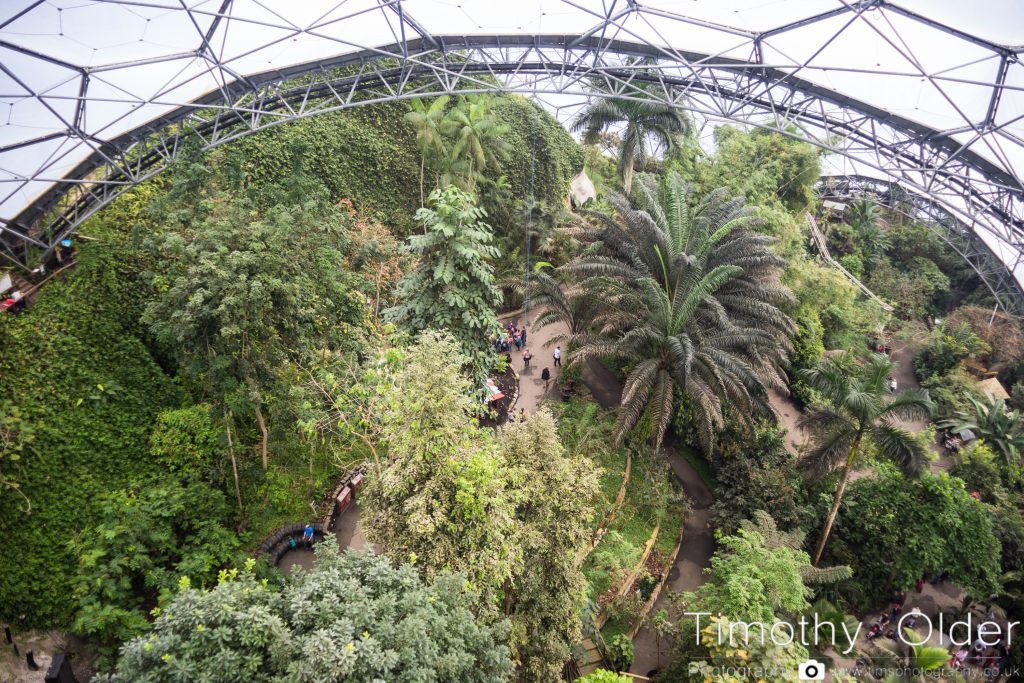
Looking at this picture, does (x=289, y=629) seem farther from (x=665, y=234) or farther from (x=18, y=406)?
(x=665, y=234)

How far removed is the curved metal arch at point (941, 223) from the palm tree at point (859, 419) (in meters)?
15.1

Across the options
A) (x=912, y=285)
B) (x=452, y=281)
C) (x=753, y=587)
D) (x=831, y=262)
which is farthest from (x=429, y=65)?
(x=912, y=285)

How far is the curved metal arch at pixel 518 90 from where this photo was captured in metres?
14.1

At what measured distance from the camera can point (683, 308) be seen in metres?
13.9

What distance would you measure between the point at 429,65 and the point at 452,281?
23.2 feet

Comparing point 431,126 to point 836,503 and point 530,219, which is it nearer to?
point 530,219

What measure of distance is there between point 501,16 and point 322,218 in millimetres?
8278

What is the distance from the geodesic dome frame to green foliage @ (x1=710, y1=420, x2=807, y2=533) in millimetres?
8428

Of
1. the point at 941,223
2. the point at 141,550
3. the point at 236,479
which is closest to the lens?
the point at 141,550

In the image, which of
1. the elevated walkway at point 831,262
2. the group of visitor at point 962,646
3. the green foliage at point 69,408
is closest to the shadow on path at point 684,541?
the group of visitor at point 962,646

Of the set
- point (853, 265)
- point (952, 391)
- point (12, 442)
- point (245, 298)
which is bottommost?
point (12, 442)

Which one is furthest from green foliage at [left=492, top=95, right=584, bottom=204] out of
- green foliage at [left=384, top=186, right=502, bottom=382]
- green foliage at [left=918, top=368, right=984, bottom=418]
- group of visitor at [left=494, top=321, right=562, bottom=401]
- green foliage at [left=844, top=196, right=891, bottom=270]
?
green foliage at [left=918, top=368, right=984, bottom=418]

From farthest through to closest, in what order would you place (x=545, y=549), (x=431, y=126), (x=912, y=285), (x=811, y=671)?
(x=912, y=285) → (x=431, y=126) → (x=811, y=671) → (x=545, y=549)

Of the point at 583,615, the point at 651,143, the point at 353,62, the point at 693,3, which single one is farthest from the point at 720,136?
the point at 583,615
